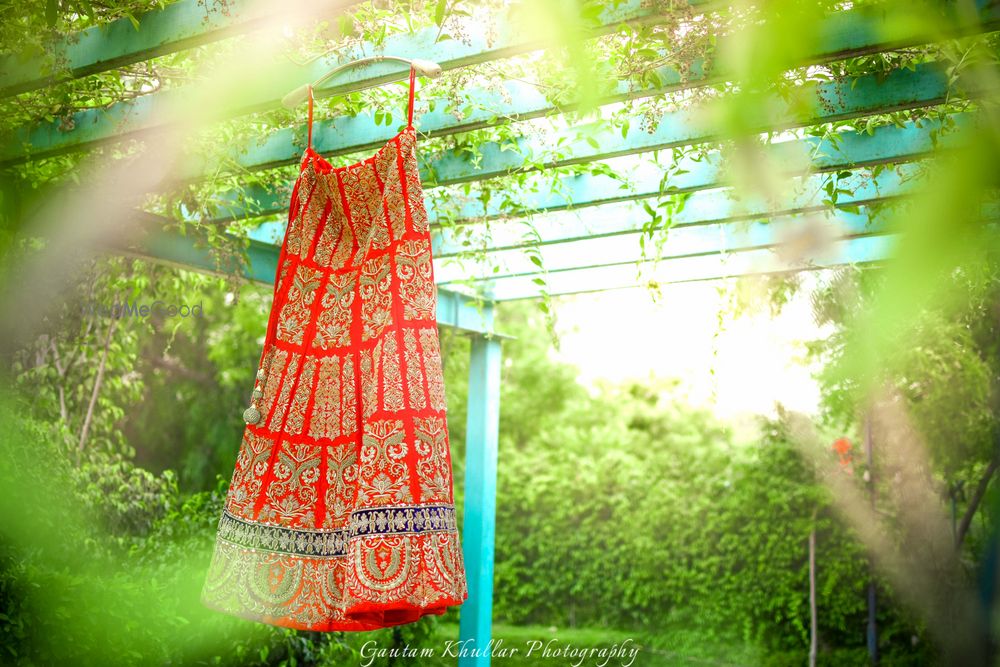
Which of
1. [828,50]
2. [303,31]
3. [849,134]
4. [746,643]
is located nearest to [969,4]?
[828,50]

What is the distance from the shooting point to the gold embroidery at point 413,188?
4.60 feet

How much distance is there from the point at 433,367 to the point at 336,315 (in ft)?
0.77

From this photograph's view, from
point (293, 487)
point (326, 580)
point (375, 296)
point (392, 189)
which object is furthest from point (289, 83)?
point (326, 580)

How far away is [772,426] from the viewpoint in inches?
195

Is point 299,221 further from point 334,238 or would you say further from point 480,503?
point 480,503

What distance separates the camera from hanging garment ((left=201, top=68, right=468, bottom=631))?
1244mm

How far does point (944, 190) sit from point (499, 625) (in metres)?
5.56

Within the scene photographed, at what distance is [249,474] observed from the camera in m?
1.42

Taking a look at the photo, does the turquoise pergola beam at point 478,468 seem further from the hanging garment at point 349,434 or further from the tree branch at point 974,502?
the tree branch at point 974,502

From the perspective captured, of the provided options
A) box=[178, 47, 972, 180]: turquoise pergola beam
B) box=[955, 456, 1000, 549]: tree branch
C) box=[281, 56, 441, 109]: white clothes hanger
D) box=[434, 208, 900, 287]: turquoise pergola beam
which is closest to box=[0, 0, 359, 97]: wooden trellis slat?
box=[281, 56, 441, 109]: white clothes hanger

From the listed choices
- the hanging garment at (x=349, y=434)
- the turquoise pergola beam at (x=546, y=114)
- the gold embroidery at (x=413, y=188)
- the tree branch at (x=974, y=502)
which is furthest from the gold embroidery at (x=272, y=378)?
the tree branch at (x=974, y=502)

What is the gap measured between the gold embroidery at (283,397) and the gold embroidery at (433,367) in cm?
26

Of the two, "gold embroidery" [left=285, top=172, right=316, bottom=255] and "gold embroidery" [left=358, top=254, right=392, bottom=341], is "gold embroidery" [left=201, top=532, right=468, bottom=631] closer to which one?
"gold embroidery" [left=358, top=254, right=392, bottom=341]

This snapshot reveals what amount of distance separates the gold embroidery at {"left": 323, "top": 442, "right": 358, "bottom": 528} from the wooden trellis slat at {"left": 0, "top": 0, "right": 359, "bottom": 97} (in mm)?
734
